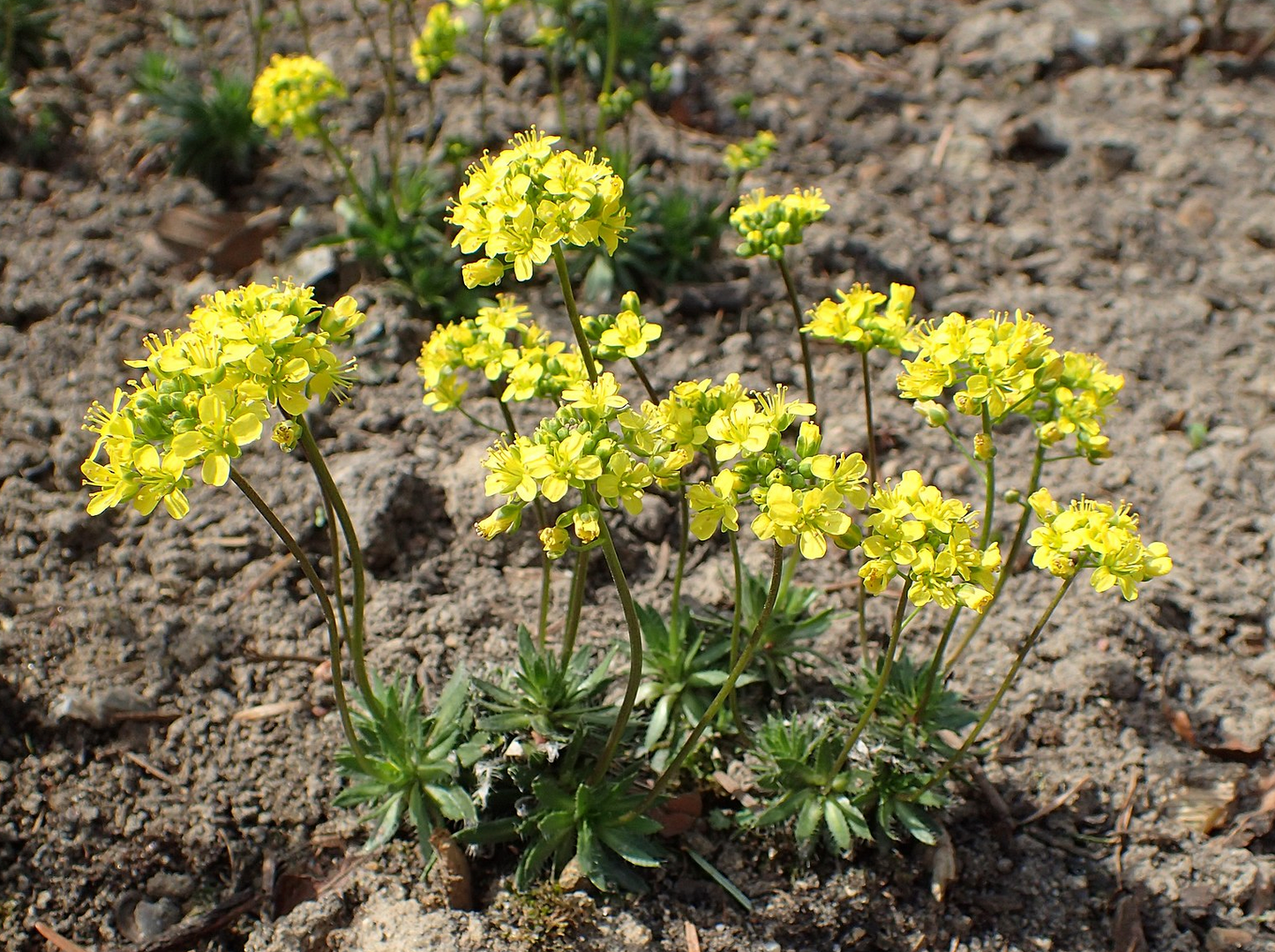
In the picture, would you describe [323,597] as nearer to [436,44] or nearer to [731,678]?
[731,678]

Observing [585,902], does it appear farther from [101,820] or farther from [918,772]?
[101,820]

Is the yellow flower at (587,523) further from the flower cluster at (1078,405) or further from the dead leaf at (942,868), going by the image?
the dead leaf at (942,868)

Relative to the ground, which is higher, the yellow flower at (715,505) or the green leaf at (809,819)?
the yellow flower at (715,505)

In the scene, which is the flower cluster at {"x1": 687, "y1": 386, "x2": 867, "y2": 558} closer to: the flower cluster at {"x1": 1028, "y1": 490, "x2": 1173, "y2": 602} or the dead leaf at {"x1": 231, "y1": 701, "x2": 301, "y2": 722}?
the flower cluster at {"x1": 1028, "y1": 490, "x2": 1173, "y2": 602}

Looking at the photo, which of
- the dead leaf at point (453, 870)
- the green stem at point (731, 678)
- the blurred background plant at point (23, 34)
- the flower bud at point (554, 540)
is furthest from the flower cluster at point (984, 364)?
the blurred background plant at point (23, 34)

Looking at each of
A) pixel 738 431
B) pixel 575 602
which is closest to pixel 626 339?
pixel 738 431

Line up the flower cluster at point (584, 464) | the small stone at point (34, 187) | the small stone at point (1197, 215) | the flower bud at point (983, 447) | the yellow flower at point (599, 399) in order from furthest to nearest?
the small stone at point (1197, 215) → the small stone at point (34, 187) → the flower bud at point (983, 447) → the yellow flower at point (599, 399) → the flower cluster at point (584, 464)
